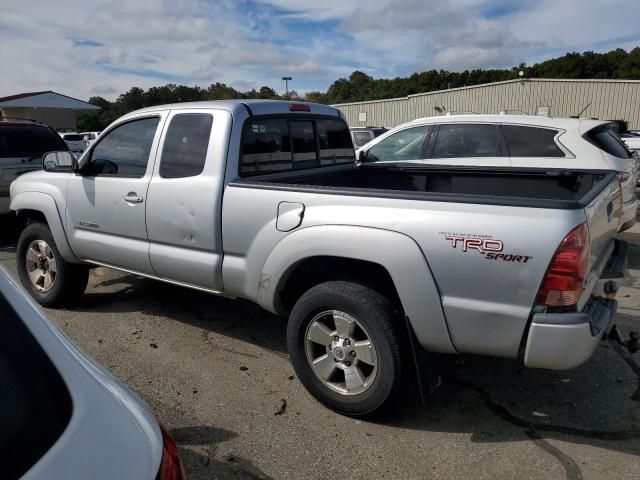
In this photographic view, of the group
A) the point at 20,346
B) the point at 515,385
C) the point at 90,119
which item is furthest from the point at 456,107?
the point at 90,119

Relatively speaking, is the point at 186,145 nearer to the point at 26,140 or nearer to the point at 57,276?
the point at 57,276

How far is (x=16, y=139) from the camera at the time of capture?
8.05 meters

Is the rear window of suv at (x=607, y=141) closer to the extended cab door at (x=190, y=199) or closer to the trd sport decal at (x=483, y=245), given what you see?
the trd sport decal at (x=483, y=245)

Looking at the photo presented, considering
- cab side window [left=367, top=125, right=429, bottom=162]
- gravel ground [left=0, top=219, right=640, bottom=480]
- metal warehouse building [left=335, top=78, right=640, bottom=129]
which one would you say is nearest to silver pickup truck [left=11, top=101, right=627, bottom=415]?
gravel ground [left=0, top=219, right=640, bottom=480]

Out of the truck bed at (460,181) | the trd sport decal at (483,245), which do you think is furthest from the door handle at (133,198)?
the trd sport decal at (483,245)

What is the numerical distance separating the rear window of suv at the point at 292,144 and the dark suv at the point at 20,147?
526cm

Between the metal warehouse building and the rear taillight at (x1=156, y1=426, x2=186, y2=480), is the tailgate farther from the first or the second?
the metal warehouse building

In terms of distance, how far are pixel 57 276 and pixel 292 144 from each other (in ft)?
8.58

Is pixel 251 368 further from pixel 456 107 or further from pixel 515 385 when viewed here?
pixel 456 107

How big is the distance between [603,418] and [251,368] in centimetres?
241

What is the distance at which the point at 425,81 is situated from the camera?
73438 mm

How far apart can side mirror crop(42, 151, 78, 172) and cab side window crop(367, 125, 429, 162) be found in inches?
168

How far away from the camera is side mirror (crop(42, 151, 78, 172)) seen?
190 inches

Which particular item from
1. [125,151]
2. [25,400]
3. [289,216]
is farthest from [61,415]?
[125,151]
